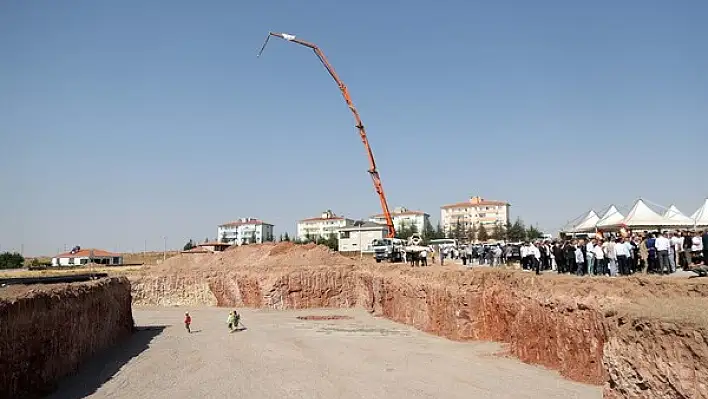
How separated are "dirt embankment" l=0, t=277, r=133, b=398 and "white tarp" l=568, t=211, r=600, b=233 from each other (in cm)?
3472

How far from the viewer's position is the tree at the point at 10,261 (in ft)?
279

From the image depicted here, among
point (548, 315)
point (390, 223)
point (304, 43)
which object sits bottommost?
point (548, 315)

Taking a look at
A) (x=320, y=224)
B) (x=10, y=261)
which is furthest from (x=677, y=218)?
(x=320, y=224)

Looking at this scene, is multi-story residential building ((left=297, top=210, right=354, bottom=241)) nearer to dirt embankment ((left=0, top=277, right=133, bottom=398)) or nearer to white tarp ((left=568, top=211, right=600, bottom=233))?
white tarp ((left=568, top=211, right=600, bottom=233))

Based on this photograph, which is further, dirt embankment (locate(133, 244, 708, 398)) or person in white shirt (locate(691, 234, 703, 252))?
person in white shirt (locate(691, 234, 703, 252))

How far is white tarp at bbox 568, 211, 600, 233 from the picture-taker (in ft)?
147

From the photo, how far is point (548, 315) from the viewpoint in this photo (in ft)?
68.7

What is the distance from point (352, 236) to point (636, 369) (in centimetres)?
7967

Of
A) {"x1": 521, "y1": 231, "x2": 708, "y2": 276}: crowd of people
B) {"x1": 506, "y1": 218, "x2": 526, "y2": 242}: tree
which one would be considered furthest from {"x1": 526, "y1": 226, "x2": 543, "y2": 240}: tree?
{"x1": 521, "y1": 231, "x2": 708, "y2": 276}: crowd of people

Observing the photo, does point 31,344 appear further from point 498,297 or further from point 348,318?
point 348,318

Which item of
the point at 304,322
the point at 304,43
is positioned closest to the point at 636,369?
the point at 304,322

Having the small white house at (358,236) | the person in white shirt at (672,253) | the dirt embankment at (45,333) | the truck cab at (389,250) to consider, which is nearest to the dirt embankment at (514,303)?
the truck cab at (389,250)

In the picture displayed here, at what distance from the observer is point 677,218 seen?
40.2 m

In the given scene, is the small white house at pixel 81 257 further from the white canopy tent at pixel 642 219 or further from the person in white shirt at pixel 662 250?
the person in white shirt at pixel 662 250
